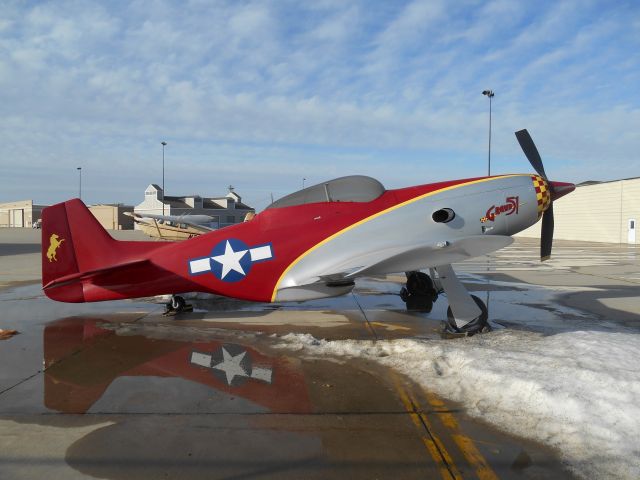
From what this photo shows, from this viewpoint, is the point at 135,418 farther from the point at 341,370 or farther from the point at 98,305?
the point at 98,305

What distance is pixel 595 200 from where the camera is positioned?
41.2m

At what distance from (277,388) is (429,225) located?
3475 millimetres

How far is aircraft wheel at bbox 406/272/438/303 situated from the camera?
9.23m

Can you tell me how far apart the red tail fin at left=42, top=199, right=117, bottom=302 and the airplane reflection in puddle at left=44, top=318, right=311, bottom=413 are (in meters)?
1.07

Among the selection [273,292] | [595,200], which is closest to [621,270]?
[273,292]

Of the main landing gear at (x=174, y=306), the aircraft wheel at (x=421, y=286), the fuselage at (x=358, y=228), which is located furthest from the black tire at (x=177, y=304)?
the aircraft wheel at (x=421, y=286)

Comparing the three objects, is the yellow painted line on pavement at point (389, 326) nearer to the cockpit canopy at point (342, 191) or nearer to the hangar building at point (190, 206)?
the cockpit canopy at point (342, 191)

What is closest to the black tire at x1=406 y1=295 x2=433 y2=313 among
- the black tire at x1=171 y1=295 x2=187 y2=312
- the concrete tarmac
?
the concrete tarmac

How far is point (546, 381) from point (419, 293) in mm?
4732

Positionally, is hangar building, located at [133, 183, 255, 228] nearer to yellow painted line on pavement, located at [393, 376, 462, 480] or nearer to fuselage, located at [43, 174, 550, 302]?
fuselage, located at [43, 174, 550, 302]

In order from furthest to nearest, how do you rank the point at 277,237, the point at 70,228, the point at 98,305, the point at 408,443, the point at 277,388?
the point at 98,305, the point at 70,228, the point at 277,237, the point at 277,388, the point at 408,443

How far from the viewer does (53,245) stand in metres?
7.80

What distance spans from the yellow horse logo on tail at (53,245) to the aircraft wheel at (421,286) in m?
6.78

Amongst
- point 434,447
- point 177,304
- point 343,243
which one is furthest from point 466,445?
point 177,304
